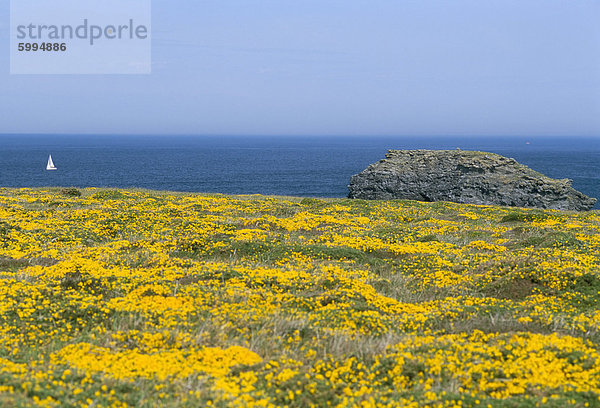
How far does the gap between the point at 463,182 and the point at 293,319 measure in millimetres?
65543

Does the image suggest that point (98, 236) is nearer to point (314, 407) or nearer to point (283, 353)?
point (283, 353)

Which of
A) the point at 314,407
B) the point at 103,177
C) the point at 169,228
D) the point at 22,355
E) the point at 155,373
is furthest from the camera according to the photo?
the point at 103,177

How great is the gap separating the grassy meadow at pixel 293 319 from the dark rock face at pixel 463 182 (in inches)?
1966

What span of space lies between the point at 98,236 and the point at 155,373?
13949 millimetres

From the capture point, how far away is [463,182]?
7125 centimetres

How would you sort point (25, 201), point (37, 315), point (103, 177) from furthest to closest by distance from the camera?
point (103, 177), point (25, 201), point (37, 315)

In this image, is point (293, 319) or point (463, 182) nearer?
point (293, 319)

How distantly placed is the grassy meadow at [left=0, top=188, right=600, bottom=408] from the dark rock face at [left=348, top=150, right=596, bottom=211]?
49942 millimetres

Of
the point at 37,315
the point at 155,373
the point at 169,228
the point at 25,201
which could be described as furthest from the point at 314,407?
the point at 25,201

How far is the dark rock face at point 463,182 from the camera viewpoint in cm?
6594

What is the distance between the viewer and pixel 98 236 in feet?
67.4

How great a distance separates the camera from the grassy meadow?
780 cm

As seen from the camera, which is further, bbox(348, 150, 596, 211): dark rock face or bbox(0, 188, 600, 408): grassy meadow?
bbox(348, 150, 596, 211): dark rock face

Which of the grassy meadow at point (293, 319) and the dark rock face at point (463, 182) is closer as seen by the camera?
the grassy meadow at point (293, 319)
